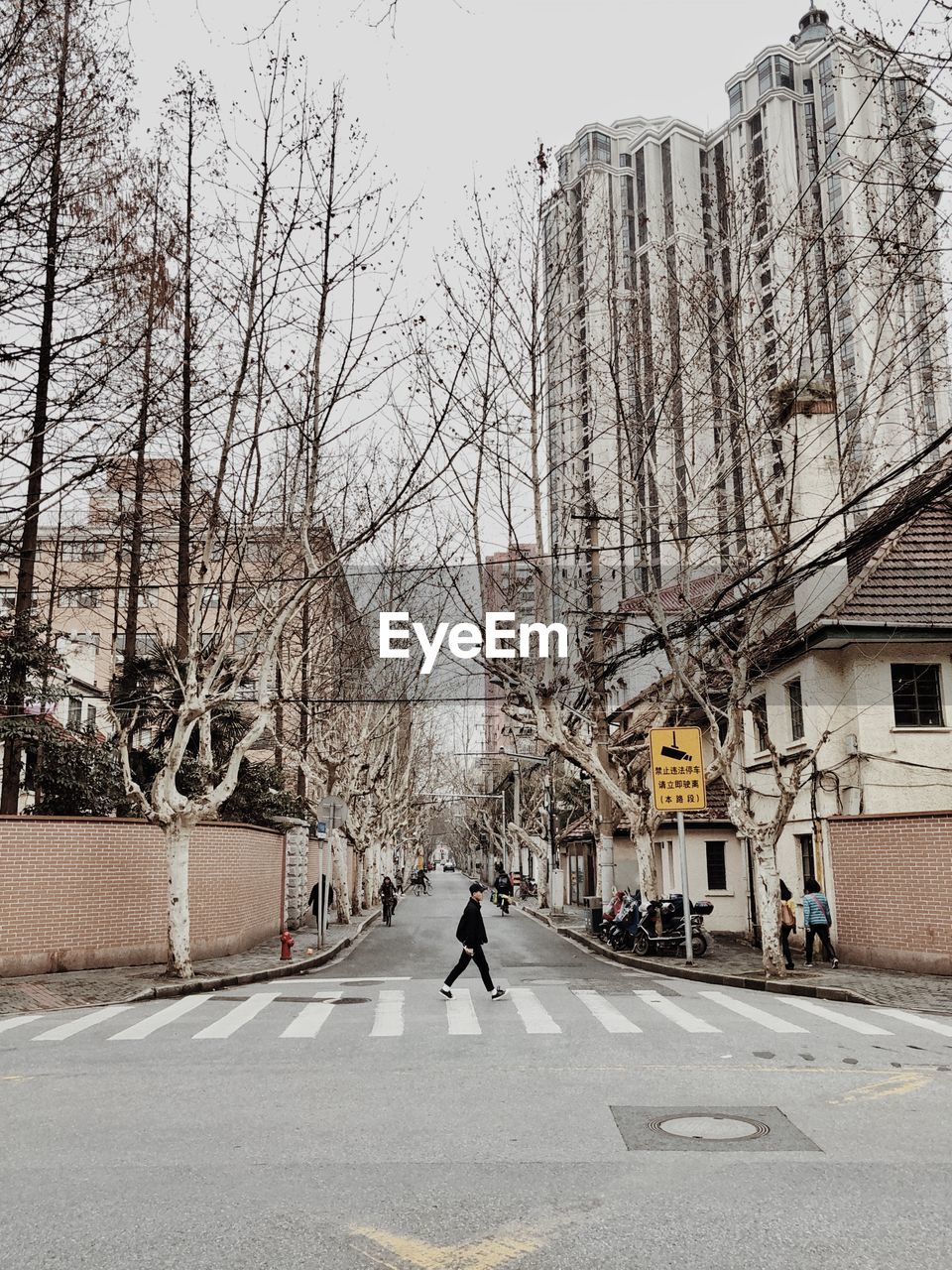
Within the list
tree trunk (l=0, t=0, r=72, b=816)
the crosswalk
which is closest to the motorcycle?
the crosswalk

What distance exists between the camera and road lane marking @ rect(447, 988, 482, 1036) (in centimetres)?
1188

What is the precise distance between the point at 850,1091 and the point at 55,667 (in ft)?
59.7

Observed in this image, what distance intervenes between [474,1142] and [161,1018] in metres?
7.61

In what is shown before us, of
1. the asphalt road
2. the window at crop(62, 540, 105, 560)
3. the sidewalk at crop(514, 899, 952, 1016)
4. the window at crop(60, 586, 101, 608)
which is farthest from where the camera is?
the window at crop(62, 540, 105, 560)

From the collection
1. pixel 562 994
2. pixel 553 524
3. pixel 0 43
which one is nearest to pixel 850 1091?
pixel 562 994

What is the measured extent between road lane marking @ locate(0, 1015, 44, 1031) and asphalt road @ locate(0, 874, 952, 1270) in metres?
0.10

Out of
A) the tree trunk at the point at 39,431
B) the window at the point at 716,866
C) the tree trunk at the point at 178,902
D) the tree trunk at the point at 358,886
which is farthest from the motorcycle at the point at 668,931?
the tree trunk at the point at 358,886

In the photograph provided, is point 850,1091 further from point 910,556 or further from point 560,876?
point 560,876

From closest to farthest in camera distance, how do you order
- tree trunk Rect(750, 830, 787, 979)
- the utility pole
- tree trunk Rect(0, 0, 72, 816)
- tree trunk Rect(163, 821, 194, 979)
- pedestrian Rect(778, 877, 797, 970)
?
tree trunk Rect(0, 0, 72, 816) < tree trunk Rect(163, 821, 194, 979) < tree trunk Rect(750, 830, 787, 979) < pedestrian Rect(778, 877, 797, 970) < the utility pole

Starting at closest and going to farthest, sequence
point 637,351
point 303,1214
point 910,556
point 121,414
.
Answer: point 303,1214 < point 121,414 < point 637,351 < point 910,556

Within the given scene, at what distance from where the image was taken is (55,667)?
22031 millimetres

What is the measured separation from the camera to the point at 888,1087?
8.55 metres

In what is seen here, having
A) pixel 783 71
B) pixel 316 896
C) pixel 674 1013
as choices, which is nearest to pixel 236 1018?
pixel 674 1013

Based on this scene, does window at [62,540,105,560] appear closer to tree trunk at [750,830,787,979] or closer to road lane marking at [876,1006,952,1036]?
tree trunk at [750,830,787,979]
